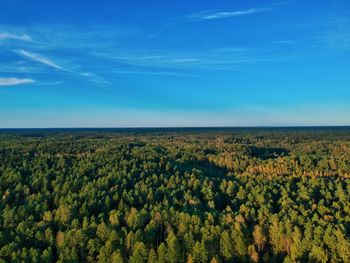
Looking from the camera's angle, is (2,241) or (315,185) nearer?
(2,241)

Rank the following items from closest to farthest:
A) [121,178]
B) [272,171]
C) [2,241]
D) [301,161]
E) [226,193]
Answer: [2,241] < [226,193] < [121,178] < [272,171] < [301,161]

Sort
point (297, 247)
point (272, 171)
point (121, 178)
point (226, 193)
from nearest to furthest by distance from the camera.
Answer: point (297, 247)
point (226, 193)
point (121, 178)
point (272, 171)

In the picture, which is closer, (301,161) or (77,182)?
(77,182)

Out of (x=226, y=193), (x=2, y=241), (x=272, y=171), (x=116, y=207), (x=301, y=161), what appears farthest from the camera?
(x=301, y=161)

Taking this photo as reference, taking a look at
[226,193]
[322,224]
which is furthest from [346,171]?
[322,224]

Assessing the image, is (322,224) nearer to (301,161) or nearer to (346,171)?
(346,171)

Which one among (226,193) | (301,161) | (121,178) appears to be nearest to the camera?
(226,193)

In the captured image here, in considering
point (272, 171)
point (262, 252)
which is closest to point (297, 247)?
point (262, 252)

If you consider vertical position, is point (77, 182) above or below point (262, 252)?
above

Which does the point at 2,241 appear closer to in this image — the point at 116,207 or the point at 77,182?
the point at 116,207
